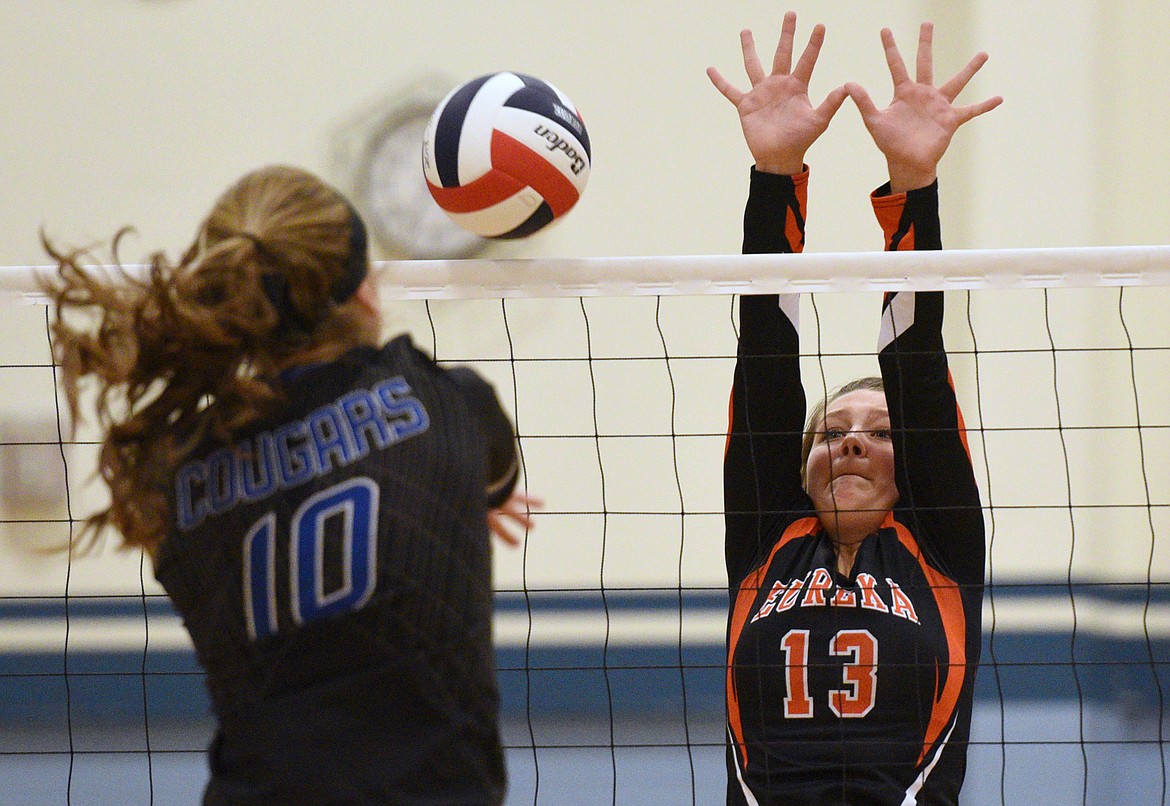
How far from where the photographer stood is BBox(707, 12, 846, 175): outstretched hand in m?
2.13

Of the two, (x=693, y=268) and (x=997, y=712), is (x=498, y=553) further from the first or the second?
(x=693, y=268)

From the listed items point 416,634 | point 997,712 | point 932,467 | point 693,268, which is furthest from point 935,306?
point 997,712

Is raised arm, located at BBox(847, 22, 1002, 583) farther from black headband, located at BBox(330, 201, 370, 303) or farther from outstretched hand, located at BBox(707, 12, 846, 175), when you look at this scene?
black headband, located at BBox(330, 201, 370, 303)

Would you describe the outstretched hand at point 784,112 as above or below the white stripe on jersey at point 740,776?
above

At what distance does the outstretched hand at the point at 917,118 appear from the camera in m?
2.08

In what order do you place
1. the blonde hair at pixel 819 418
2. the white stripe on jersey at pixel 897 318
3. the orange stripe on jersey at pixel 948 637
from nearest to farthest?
the orange stripe on jersey at pixel 948 637
the white stripe on jersey at pixel 897 318
the blonde hair at pixel 819 418

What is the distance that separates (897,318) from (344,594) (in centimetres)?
130

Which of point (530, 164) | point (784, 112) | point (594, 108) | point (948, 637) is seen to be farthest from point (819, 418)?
point (594, 108)

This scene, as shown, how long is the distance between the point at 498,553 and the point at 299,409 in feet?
12.2

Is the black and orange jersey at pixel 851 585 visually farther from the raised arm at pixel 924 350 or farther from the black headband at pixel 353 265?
the black headband at pixel 353 265

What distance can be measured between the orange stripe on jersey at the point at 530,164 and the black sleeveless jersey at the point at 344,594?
→ 2.46 feet

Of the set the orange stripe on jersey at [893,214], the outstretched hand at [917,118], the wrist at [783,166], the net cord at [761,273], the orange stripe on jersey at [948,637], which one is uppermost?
the outstretched hand at [917,118]

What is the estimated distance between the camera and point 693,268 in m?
2.21

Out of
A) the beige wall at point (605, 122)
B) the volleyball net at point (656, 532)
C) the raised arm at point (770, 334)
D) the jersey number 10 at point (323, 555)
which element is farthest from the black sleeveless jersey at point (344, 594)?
the beige wall at point (605, 122)
